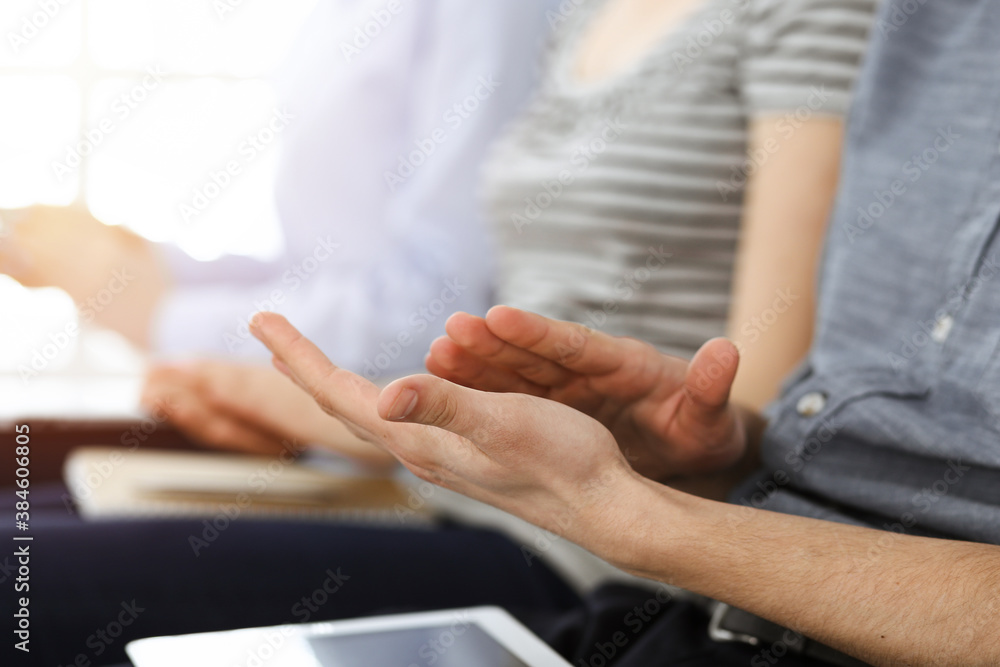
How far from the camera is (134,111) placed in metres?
2.55

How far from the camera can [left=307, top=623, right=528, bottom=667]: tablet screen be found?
51cm

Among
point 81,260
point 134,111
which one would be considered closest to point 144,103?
point 134,111

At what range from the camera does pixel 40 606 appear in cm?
68

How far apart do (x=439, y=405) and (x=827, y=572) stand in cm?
23

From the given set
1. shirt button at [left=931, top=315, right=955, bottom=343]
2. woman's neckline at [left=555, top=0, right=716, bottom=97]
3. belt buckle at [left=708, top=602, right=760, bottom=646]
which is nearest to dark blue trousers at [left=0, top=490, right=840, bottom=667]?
belt buckle at [left=708, top=602, right=760, bottom=646]

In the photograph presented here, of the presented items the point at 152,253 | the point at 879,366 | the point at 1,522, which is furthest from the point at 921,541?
the point at 152,253

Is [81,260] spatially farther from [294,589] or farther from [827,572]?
[827,572]

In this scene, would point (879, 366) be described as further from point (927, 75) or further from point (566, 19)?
point (566, 19)

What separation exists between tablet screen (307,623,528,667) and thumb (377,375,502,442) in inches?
7.3

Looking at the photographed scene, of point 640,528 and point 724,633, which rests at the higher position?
point 640,528

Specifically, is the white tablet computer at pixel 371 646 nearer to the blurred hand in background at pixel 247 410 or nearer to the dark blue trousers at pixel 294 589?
the dark blue trousers at pixel 294 589

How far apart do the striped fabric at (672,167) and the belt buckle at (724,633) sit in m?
0.35

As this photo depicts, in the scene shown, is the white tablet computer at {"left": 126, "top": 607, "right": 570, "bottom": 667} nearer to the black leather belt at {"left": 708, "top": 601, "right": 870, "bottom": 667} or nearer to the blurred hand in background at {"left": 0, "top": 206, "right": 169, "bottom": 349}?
the black leather belt at {"left": 708, "top": 601, "right": 870, "bottom": 667}

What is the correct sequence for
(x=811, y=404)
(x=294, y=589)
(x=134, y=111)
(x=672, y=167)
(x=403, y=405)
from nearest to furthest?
(x=403, y=405), (x=811, y=404), (x=294, y=589), (x=672, y=167), (x=134, y=111)
